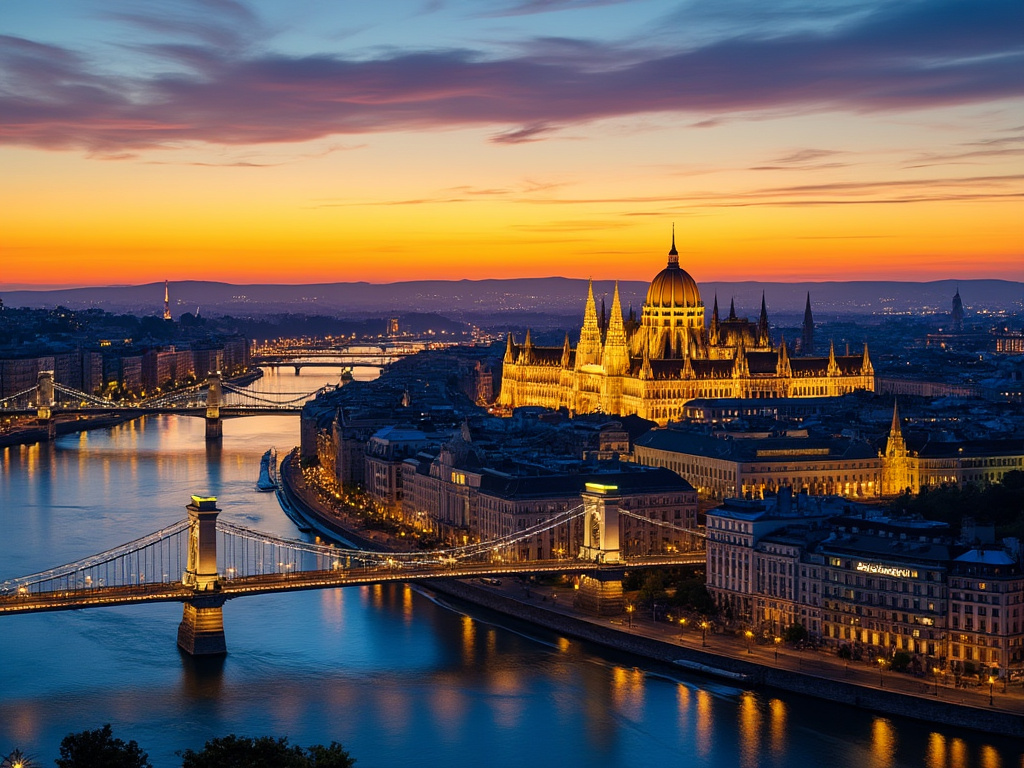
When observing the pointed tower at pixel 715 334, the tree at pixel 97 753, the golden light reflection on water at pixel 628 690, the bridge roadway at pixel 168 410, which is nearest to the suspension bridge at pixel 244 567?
the golden light reflection on water at pixel 628 690

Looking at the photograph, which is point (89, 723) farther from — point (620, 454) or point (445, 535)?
point (620, 454)

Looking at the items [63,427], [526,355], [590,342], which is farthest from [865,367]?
[63,427]

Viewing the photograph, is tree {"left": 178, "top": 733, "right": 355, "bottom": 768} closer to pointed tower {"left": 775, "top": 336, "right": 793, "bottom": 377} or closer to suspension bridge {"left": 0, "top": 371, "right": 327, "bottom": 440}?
suspension bridge {"left": 0, "top": 371, "right": 327, "bottom": 440}

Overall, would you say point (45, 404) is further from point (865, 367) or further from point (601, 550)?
point (601, 550)

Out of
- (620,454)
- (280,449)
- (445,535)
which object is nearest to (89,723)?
(445,535)

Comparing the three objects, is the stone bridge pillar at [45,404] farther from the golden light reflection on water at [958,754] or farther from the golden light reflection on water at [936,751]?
the golden light reflection on water at [958,754]

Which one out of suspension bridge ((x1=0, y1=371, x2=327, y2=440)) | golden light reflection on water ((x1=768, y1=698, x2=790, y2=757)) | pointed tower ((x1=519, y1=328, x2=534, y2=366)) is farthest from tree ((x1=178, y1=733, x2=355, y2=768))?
pointed tower ((x1=519, y1=328, x2=534, y2=366))
